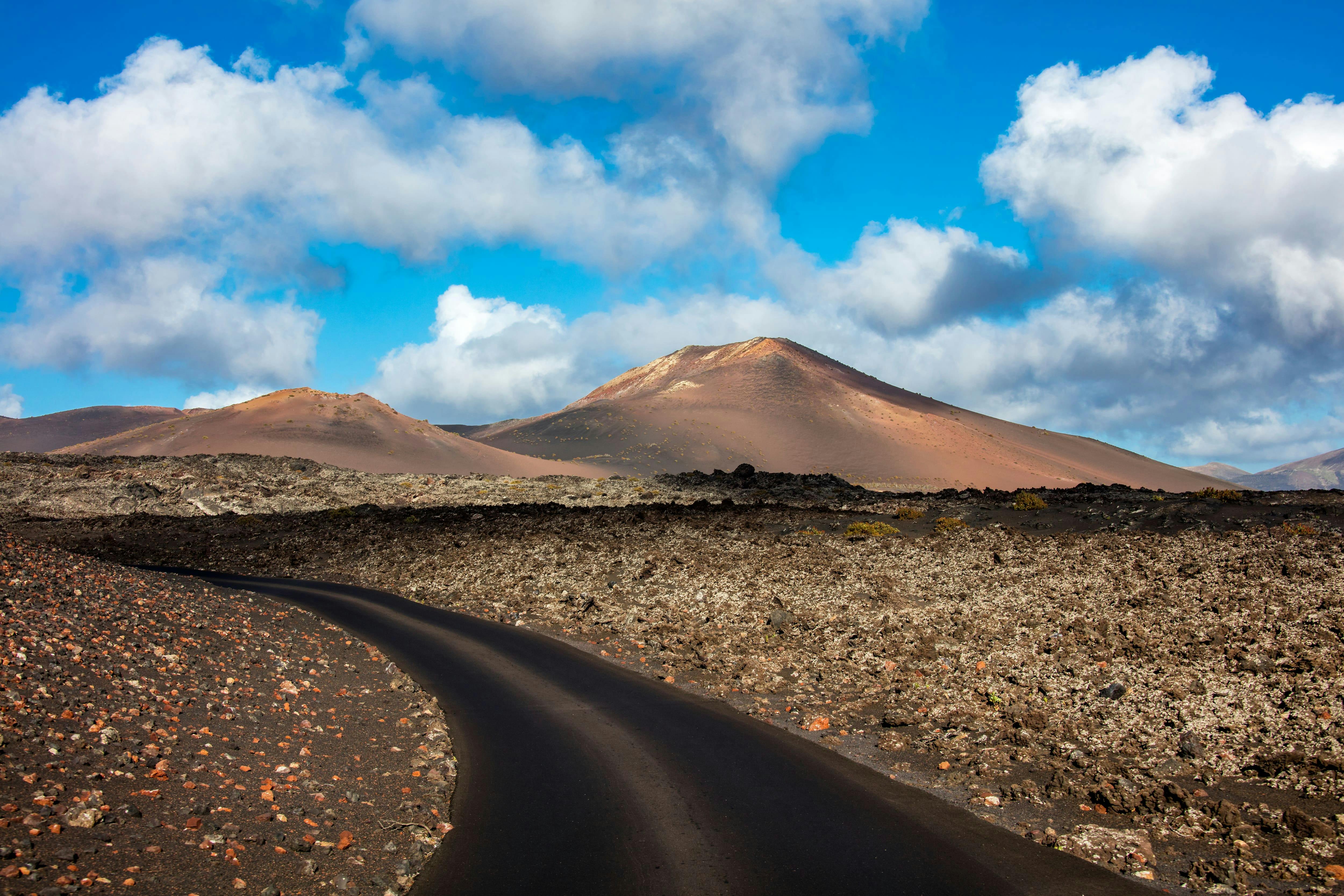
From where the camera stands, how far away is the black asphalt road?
21.2ft

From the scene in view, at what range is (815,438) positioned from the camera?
116875 mm

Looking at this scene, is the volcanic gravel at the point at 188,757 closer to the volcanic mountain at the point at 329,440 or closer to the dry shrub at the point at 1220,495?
the dry shrub at the point at 1220,495

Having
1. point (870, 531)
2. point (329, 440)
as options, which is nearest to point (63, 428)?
point (329, 440)

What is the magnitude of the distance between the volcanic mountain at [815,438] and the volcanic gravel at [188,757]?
77.5 meters

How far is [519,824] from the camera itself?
7.40 m

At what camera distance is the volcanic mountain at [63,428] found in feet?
536

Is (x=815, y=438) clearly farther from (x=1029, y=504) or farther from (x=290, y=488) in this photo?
(x=1029, y=504)

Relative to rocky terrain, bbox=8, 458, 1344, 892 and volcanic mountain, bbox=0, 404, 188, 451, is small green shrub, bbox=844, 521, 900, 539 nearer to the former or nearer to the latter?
rocky terrain, bbox=8, 458, 1344, 892

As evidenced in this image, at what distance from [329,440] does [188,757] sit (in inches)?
3057

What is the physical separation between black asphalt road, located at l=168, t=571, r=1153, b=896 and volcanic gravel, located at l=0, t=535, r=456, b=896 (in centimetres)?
58

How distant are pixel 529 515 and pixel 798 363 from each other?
129061 mm

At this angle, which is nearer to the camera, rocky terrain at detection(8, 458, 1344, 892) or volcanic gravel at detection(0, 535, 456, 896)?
volcanic gravel at detection(0, 535, 456, 896)

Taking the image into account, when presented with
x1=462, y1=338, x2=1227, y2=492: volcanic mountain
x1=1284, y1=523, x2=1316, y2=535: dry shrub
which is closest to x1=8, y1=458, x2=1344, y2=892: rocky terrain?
x1=1284, y1=523, x2=1316, y2=535: dry shrub

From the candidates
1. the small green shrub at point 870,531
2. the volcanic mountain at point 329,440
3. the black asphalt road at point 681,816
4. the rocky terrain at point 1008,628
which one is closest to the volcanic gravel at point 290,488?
the rocky terrain at point 1008,628
